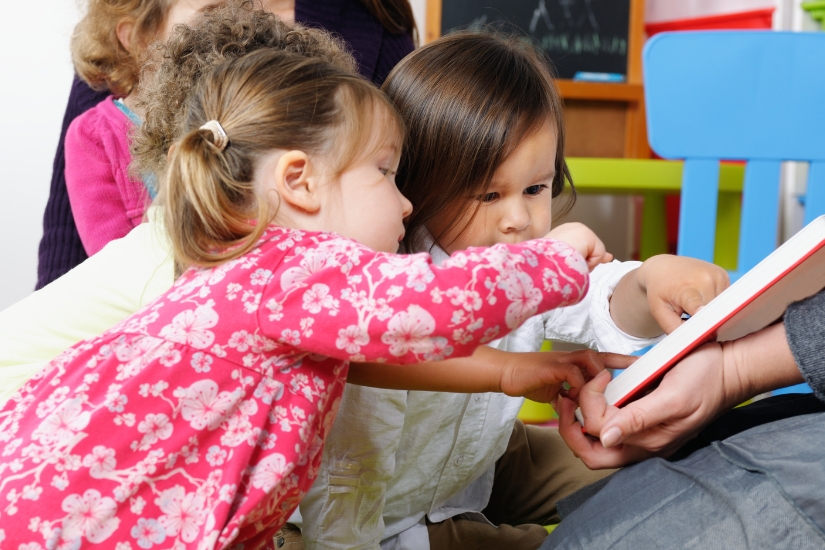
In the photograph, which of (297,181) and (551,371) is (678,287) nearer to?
(551,371)

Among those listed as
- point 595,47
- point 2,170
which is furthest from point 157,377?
point 595,47

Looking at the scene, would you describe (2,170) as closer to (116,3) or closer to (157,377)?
(116,3)

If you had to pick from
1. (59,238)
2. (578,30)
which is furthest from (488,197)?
(578,30)

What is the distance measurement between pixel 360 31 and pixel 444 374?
0.89m

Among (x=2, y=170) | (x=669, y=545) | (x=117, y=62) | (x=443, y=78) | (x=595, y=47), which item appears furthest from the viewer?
(x=595, y=47)

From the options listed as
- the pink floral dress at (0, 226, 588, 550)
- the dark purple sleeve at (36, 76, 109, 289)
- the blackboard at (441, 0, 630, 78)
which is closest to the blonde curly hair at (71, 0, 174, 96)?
the dark purple sleeve at (36, 76, 109, 289)

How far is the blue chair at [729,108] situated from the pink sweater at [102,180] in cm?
98

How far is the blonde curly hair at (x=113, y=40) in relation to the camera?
4.28 ft

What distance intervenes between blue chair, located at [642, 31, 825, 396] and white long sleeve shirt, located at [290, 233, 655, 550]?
61 cm

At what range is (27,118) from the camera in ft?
6.73

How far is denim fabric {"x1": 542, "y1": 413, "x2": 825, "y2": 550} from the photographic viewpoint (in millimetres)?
586

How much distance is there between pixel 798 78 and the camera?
1532 mm

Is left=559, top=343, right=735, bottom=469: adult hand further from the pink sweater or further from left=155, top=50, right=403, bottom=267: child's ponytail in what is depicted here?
the pink sweater

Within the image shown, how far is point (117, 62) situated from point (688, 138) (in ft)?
3.49
